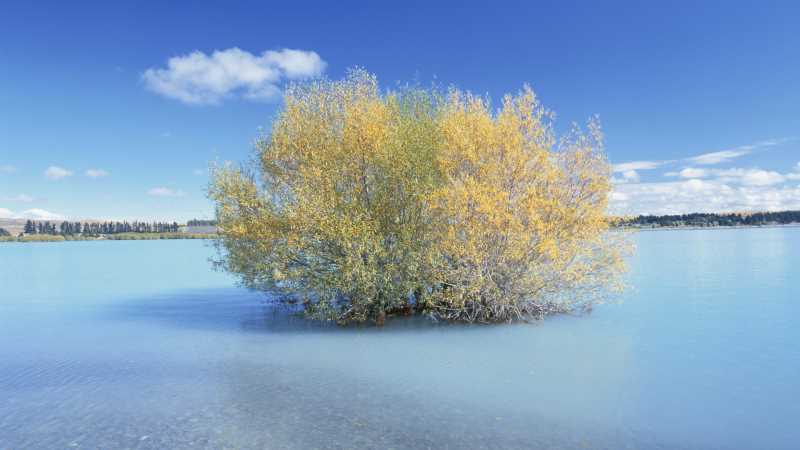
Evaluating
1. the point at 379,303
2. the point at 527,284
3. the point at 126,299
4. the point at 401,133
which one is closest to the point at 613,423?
the point at 527,284

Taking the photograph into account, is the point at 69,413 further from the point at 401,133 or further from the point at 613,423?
the point at 401,133

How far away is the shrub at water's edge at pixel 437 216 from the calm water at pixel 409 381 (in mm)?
1688

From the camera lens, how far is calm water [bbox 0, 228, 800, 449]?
1034 cm

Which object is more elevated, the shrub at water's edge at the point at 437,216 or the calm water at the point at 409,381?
the shrub at water's edge at the point at 437,216

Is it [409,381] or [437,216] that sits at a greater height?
[437,216]

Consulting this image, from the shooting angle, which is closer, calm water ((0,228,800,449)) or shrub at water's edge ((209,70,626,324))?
calm water ((0,228,800,449))

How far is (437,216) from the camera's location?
20.4m

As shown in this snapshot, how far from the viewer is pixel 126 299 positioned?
33281mm

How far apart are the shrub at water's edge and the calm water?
1.69 meters

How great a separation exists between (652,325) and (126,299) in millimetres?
31719

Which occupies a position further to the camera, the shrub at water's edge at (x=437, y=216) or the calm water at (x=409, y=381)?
the shrub at water's edge at (x=437, y=216)

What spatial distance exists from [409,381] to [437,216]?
8105 millimetres

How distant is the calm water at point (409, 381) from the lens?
1034 centimetres

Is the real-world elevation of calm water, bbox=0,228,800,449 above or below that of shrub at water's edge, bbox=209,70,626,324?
below
